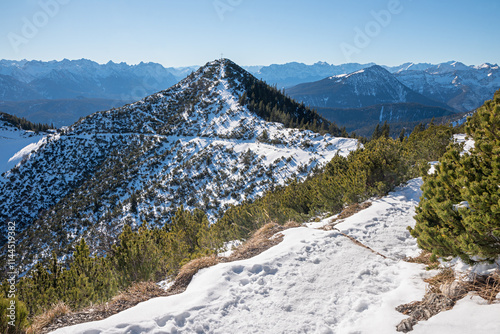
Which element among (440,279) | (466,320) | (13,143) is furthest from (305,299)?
(13,143)

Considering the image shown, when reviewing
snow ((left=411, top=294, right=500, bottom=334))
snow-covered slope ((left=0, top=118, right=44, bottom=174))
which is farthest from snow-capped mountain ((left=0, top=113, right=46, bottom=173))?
snow ((left=411, top=294, right=500, bottom=334))

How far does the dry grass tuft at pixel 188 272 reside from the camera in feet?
16.0

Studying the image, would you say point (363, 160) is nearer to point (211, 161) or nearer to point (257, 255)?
point (257, 255)

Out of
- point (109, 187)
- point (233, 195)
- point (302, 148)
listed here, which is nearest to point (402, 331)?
point (233, 195)

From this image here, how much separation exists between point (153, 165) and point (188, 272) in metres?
51.0

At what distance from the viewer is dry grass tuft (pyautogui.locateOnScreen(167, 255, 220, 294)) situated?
4871mm

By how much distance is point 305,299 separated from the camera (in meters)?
4.08

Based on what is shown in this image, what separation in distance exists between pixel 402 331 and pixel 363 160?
824 centimetres

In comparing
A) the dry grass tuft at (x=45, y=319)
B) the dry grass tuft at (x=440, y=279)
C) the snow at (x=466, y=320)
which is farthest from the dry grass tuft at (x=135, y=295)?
the dry grass tuft at (x=440, y=279)

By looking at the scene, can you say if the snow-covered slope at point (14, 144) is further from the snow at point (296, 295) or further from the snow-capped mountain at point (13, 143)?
the snow at point (296, 295)

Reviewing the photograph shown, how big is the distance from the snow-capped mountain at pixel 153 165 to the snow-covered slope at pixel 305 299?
25012 millimetres

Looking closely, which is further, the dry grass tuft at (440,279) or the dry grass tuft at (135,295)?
the dry grass tuft at (135,295)

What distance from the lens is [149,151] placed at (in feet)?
192

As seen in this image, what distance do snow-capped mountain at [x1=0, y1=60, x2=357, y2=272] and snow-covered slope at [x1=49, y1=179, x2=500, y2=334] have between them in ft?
82.1
